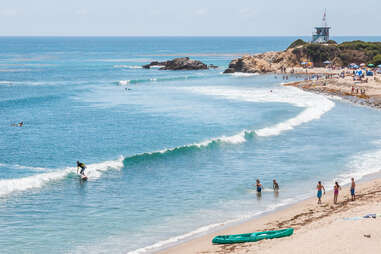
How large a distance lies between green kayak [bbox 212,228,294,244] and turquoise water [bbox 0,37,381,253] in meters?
2.23

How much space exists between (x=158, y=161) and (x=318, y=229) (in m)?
16.2

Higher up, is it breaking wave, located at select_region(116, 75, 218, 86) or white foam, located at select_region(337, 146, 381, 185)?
breaking wave, located at select_region(116, 75, 218, 86)

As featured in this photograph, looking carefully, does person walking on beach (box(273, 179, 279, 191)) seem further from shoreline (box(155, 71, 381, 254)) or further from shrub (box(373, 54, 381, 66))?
shrub (box(373, 54, 381, 66))

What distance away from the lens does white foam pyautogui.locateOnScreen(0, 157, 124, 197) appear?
26656 mm

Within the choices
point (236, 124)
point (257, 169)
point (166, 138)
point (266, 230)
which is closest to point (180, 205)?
point (266, 230)

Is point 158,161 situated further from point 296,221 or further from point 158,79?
point 158,79

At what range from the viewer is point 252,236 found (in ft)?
59.1

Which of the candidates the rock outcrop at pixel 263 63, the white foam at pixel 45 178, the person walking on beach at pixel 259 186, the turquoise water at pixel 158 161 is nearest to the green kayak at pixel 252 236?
the turquoise water at pixel 158 161

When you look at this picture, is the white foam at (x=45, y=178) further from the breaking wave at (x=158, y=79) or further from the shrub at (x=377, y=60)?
the shrub at (x=377, y=60)

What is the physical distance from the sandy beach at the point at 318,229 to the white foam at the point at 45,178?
11.8 m

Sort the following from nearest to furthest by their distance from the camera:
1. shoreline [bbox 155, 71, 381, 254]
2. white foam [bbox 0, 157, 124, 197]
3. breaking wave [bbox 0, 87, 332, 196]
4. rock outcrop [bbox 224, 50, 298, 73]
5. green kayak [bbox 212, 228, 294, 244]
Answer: shoreline [bbox 155, 71, 381, 254] → green kayak [bbox 212, 228, 294, 244] → white foam [bbox 0, 157, 124, 197] → breaking wave [bbox 0, 87, 332, 196] → rock outcrop [bbox 224, 50, 298, 73]

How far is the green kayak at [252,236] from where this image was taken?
1788cm
